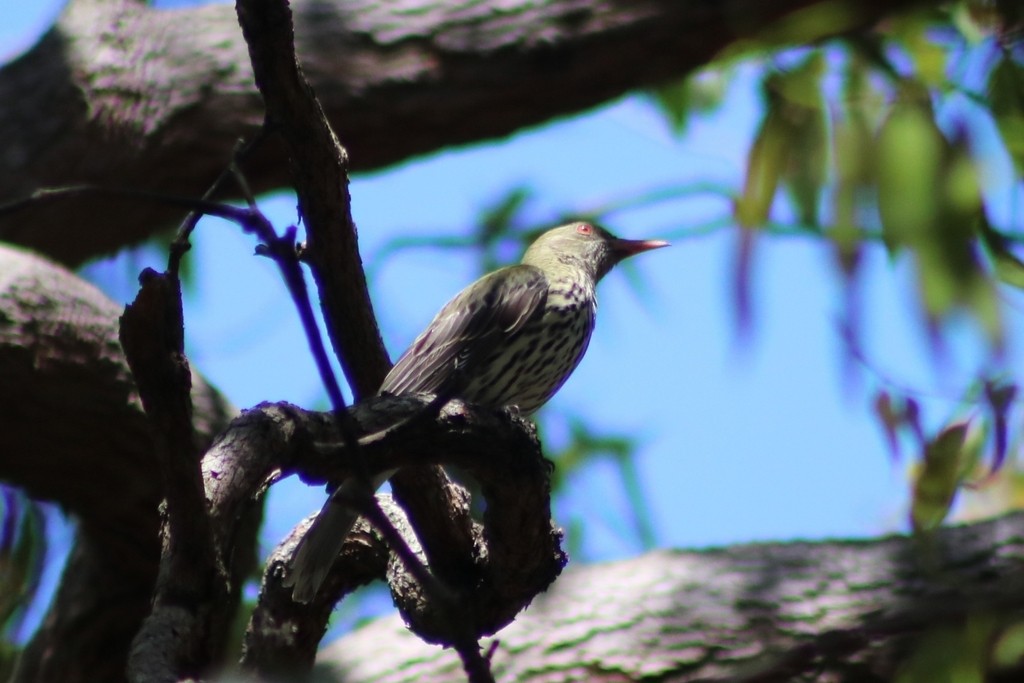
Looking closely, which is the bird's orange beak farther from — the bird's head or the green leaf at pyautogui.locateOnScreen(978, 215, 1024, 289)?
the green leaf at pyautogui.locateOnScreen(978, 215, 1024, 289)

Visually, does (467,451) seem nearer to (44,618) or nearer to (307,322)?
(307,322)

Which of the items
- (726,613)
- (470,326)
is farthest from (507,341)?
(726,613)

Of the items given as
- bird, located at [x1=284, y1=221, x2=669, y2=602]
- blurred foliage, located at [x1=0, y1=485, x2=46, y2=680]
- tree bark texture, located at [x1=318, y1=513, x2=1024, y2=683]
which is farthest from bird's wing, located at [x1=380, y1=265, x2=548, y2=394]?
blurred foliage, located at [x1=0, y1=485, x2=46, y2=680]

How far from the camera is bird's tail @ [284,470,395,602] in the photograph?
113 inches

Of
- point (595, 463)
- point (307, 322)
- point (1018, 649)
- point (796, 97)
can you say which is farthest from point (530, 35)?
point (307, 322)

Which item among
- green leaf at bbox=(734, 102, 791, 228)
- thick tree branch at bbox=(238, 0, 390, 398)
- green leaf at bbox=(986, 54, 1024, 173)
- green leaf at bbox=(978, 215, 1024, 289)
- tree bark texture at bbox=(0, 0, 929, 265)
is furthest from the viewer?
tree bark texture at bbox=(0, 0, 929, 265)

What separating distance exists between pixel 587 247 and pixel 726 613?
166 centimetres

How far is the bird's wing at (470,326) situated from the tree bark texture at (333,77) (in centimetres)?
84

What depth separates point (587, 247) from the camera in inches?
188

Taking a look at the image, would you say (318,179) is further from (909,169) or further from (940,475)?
(909,169)

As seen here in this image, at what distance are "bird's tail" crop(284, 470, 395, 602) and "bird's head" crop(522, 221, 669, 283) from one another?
6.01 feet

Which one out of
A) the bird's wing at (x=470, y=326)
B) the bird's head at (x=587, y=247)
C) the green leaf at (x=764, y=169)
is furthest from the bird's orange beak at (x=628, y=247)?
the bird's wing at (x=470, y=326)

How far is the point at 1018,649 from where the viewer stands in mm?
2865

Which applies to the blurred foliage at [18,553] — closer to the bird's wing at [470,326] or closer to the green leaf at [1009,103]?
the bird's wing at [470,326]
